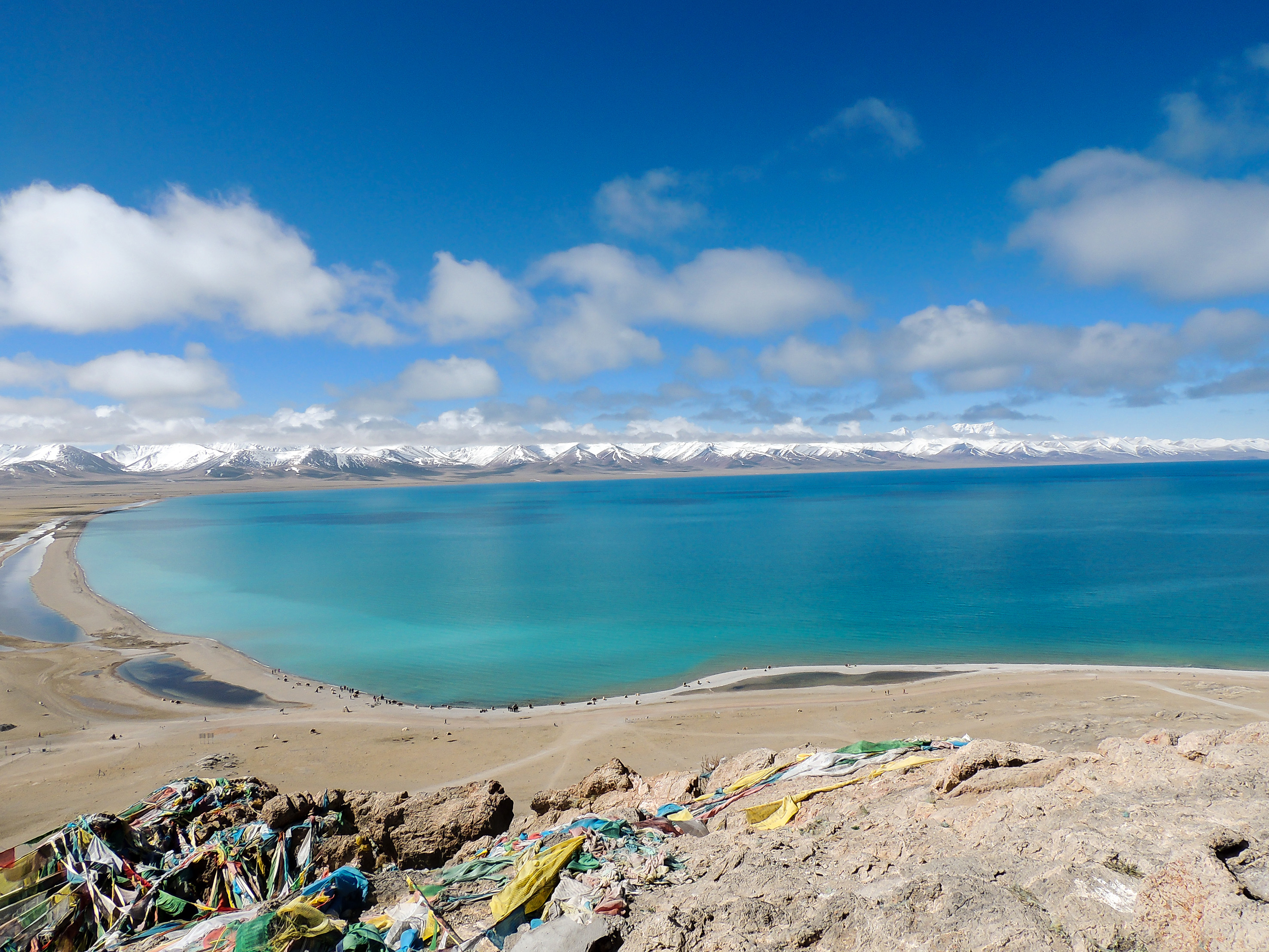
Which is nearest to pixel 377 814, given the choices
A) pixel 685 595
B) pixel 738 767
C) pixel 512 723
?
pixel 738 767

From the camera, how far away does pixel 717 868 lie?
7.43m

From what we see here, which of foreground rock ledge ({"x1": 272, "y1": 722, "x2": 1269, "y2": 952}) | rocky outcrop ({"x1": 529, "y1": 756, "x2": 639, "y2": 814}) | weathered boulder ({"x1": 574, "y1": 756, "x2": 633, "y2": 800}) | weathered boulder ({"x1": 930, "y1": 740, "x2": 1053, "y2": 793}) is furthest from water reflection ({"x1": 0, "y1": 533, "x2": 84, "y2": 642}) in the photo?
weathered boulder ({"x1": 930, "y1": 740, "x2": 1053, "y2": 793})

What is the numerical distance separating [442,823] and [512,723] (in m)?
13.4

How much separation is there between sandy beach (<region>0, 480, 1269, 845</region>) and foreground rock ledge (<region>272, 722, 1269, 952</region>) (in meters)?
10.4

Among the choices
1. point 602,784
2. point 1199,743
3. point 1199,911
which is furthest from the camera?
point 602,784

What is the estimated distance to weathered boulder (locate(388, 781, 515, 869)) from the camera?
1044 centimetres

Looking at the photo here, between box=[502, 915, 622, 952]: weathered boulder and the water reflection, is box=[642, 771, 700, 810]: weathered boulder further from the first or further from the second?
the water reflection

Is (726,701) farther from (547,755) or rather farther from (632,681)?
(547,755)

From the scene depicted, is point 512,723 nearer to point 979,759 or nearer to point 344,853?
point 344,853

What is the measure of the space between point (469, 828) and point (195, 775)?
45.3 feet

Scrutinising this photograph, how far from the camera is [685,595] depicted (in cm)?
5056

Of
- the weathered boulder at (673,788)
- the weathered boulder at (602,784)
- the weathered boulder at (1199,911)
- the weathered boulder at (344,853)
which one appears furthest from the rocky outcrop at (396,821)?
the weathered boulder at (1199,911)

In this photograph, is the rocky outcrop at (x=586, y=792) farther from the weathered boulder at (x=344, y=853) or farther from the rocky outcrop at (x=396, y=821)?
the weathered boulder at (x=344, y=853)

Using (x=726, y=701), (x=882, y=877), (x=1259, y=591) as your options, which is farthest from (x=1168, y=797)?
(x=1259, y=591)
